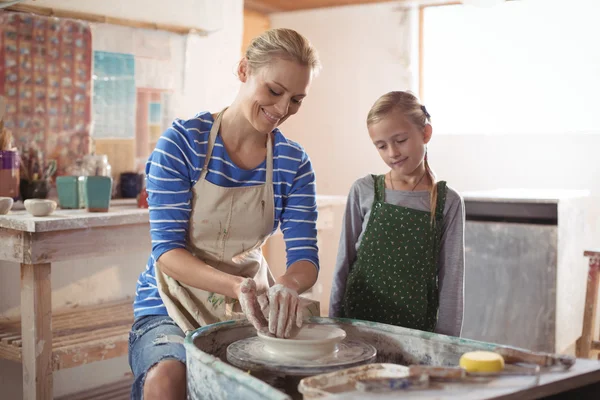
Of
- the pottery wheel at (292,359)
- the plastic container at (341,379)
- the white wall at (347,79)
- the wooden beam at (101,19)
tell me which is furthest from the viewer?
the white wall at (347,79)

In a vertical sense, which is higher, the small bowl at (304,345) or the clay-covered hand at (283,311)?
the clay-covered hand at (283,311)

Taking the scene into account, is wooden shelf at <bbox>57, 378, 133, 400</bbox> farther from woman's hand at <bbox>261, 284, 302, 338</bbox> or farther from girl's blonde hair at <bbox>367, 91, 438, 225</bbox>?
woman's hand at <bbox>261, 284, 302, 338</bbox>

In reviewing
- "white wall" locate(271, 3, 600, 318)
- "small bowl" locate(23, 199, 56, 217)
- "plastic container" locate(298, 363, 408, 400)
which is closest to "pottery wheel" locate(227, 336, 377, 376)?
"plastic container" locate(298, 363, 408, 400)

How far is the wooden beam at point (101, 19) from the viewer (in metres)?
3.10

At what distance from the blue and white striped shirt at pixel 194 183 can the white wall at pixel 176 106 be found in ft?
5.17

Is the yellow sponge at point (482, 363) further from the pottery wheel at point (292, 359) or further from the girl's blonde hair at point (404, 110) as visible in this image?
the girl's blonde hair at point (404, 110)

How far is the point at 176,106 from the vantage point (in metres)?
3.80

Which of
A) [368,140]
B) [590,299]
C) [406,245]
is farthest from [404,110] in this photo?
[368,140]

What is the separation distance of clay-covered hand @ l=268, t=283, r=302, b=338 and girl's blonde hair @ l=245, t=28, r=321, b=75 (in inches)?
23.7

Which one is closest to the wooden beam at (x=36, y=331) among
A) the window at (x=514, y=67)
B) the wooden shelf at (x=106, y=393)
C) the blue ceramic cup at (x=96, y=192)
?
the blue ceramic cup at (x=96, y=192)

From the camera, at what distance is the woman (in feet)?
5.68

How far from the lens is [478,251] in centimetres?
380

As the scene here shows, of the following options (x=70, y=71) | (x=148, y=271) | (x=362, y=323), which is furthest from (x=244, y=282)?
(x=70, y=71)

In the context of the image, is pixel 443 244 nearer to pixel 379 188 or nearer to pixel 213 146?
pixel 379 188
